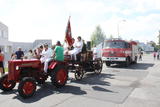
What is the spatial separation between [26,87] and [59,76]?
196cm

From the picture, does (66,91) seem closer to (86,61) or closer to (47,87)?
(47,87)

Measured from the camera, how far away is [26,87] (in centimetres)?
723

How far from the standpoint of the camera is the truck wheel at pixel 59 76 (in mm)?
8625

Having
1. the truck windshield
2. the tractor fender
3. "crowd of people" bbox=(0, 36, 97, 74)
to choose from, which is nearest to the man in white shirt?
"crowd of people" bbox=(0, 36, 97, 74)

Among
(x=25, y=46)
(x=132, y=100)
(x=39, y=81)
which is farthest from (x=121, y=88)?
(x=25, y=46)

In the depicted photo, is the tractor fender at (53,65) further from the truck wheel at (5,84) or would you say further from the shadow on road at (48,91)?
the truck wheel at (5,84)

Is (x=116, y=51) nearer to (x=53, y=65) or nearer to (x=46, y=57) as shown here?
(x=53, y=65)

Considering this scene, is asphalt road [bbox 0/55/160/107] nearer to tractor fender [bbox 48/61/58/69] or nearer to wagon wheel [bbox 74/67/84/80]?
tractor fender [bbox 48/61/58/69]

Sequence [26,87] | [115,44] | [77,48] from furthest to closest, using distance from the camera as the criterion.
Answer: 1. [115,44]
2. [77,48]
3. [26,87]

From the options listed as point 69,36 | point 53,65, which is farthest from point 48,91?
point 69,36

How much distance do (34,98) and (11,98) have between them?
0.77 m

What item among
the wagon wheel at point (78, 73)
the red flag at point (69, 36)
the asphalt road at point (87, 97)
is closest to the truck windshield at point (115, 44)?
the red flag at point (69, 36)

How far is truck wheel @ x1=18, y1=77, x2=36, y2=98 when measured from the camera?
7.06 meters

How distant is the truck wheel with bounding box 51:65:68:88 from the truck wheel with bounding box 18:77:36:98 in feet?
4.34
